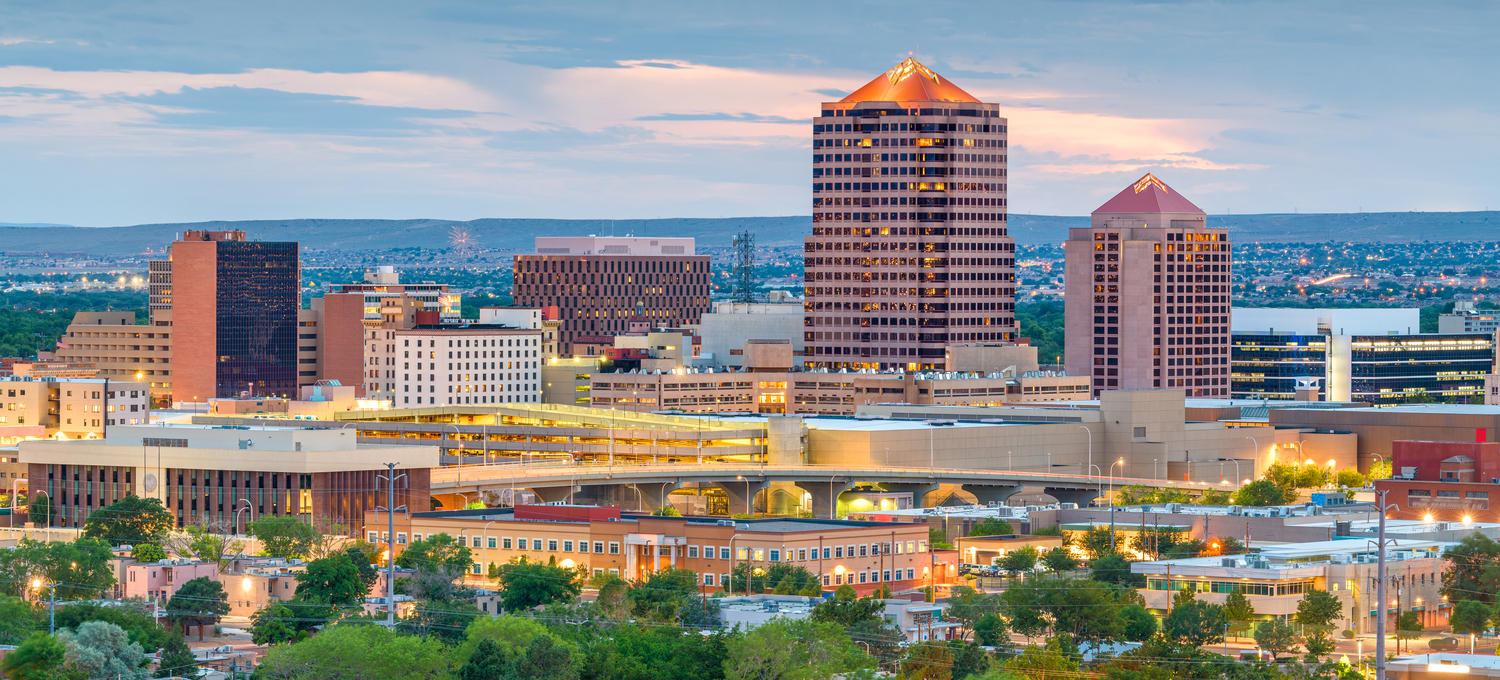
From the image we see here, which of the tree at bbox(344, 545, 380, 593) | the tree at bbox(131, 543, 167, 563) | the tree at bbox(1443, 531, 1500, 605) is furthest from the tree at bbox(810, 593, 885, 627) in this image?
the tree at bbox(131, 543, 167, 563)

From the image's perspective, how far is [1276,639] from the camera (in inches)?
5295

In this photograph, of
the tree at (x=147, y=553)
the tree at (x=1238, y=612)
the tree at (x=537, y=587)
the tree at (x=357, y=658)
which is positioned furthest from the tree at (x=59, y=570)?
the tree at (x=1238, y=612)

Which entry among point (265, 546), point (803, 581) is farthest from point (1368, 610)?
point (265, 546)

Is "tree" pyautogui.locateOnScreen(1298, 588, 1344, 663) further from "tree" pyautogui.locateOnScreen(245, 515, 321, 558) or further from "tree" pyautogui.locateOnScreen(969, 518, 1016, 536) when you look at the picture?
"tree" pyautogui.locateOnScreen(245, 515, 321, 558)

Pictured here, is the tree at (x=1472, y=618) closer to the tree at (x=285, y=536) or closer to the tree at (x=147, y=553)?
the tree at (x=285, y=536)

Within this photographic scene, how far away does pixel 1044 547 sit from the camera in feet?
595

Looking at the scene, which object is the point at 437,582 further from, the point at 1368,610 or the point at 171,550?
the point at 1368,610

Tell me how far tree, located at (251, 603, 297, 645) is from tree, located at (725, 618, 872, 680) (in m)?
28.3

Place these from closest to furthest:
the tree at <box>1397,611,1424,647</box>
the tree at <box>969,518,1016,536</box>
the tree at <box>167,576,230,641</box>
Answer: the tree at <box>1397,611,1424,647</box> < the tree at <box>167,576,230,641</box> < the tree at <box>969,518,1016,536</box>

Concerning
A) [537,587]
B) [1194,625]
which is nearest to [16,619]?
[537,587]

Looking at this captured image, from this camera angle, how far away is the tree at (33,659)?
12303 cm

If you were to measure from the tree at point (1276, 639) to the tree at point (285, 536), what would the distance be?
6777 cm

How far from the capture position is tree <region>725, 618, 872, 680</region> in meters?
122

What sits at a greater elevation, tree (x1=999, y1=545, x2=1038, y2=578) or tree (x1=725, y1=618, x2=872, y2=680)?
tree (x1=999, y1=545, x2=1038, y2=578)
